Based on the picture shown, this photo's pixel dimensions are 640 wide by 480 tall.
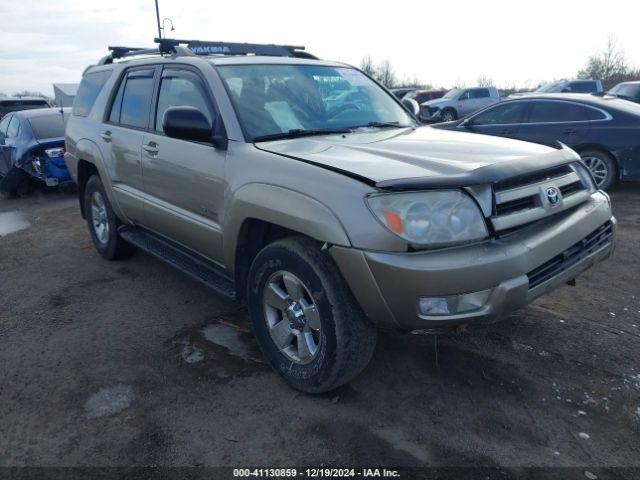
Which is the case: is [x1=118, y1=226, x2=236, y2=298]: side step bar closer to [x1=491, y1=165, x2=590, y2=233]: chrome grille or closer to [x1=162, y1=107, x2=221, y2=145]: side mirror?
[x1=162, y1=107, x2=221, y2=145]: side mirror

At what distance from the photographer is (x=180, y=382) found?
3.18 m

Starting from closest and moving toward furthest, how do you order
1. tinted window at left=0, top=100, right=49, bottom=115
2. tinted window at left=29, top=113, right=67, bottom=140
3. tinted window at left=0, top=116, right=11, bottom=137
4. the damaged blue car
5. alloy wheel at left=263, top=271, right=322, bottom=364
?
alloy wheel at left=263, top=271, right=322, bottom=364
the damaged blue car
tinted window at left=29, top=113, right=67, bottom=140
tinted window at left=0, top=116, right=11, bottom=137
tinted window at left=0, top=100, right=49, bottom=115

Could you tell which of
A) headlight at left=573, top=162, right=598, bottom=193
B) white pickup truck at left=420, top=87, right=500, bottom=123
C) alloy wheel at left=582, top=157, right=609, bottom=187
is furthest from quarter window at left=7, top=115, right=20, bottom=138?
white pickup truck at left=420, top=87, right=500, bottom=123

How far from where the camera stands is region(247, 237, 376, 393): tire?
2.64 meters

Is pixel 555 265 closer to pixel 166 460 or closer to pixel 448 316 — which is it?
pixel 448 316

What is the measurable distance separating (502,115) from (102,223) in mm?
6294

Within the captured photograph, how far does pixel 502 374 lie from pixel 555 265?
2.53ft

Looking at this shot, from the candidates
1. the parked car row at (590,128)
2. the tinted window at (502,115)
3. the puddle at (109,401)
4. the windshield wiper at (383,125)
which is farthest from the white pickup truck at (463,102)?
the puddle at (109,401)

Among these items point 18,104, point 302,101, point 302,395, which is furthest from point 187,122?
point 18,104

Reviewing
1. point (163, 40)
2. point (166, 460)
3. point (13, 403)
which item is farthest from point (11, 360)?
point (163, 40)

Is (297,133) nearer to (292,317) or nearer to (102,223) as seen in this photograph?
(292,317)

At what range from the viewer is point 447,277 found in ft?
7.70

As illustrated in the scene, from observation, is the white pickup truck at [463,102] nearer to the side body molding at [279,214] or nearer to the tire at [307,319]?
the side body molding at [279,214]

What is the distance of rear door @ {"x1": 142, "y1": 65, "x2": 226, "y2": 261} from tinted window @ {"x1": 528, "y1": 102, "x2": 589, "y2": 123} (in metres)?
6.08
